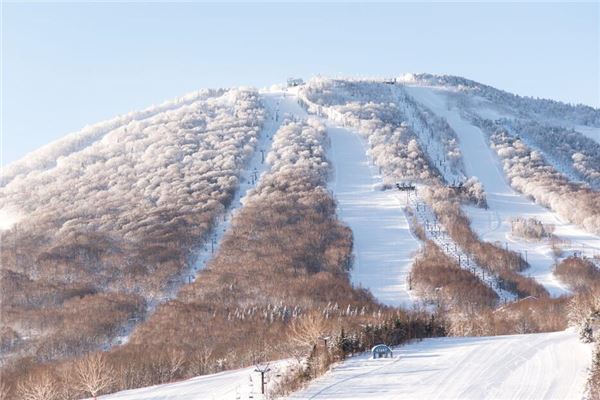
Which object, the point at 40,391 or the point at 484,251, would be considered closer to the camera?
the point at 40,391

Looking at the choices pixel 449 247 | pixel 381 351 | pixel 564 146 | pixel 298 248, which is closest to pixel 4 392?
pixel 381 351

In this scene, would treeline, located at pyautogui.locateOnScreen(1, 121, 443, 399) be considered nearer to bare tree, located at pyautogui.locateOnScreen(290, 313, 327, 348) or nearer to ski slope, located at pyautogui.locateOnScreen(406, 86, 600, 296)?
bare tree, located at pyautogui.locateOnScreen(290, 313, 327, 348)

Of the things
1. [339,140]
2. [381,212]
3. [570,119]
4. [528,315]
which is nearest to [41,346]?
[528,315]

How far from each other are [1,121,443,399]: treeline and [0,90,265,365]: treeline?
17.0 ft

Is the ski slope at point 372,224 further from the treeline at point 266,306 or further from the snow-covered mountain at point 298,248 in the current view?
the treeline at point 266,306

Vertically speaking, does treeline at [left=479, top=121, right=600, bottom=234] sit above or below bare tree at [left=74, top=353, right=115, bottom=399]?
above

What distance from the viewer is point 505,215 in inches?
3824

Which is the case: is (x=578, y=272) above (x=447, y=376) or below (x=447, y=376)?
below

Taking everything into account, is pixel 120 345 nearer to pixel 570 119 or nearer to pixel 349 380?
pixel 349 380

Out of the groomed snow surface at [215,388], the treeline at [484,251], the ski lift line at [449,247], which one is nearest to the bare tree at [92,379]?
the groomed snow surface at [215,388]

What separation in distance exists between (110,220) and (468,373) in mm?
75996

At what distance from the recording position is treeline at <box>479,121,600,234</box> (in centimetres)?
9375

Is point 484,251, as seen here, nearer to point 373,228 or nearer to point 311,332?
point 373,228

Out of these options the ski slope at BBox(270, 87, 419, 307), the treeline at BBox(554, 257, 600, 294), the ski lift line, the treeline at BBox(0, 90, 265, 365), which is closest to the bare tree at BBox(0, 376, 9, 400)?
the treeline at BBox(0, 90, 265, 365)
